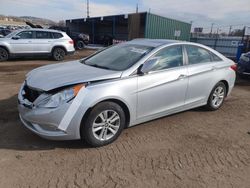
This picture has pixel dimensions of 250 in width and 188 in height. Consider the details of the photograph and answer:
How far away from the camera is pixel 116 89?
3.67 m

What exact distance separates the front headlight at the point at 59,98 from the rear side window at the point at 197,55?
2.40 metres

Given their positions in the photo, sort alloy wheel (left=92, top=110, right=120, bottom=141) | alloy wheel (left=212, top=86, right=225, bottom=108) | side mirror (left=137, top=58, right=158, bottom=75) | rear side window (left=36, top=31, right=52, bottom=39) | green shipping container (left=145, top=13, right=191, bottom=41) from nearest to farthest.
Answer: alloy wheel (left=92, top=110, right=120, bottom=141), side mirror (left=137, top=58, right=158, bottom=75), alloy wheel (left=212, top=86, right=225, bottom=108), rear side window (left=36, top=31, right=52, bottom=39), green shipping container (left=145, top=13, right=191, bottom=41)

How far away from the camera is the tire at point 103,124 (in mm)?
3521

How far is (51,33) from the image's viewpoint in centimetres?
1287

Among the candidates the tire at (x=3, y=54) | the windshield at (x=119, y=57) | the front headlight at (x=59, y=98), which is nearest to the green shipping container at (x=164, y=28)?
the tire at (x=3, y=54)

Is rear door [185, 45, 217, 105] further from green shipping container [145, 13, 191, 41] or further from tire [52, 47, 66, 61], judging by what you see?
green shipping container [145, 13, 191, 41]

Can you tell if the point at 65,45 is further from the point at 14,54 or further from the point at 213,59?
the point at 213,59

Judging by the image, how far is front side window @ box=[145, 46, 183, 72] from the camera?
170 inches

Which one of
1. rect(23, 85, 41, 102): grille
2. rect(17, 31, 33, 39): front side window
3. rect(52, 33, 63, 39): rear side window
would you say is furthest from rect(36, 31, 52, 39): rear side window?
rect(23, 85, 41, 102): grille

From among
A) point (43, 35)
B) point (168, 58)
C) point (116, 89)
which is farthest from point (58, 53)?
point (116, 89)

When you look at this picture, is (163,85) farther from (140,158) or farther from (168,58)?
(140,158)

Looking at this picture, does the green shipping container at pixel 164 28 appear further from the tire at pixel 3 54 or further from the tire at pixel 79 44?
the tire at pixel 3 54

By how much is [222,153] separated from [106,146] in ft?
5.63

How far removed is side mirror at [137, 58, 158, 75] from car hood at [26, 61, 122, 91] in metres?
0.36
